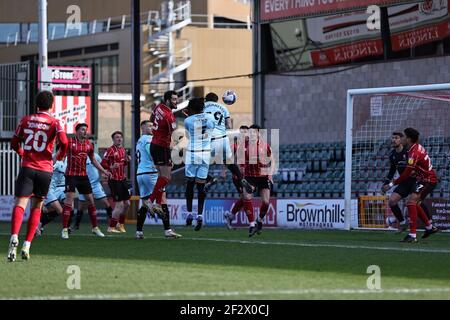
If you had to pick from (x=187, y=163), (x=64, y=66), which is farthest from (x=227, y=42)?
(x=187, y=163)

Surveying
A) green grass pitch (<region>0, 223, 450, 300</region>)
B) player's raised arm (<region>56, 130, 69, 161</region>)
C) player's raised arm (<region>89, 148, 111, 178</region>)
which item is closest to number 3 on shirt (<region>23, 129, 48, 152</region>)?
player's raised arm (<region>56, 130, 69, 161</region>)

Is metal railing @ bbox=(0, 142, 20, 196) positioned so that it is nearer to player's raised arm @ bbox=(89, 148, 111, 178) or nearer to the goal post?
player's raised arm @ bbox=(89, 148, 111, 178)

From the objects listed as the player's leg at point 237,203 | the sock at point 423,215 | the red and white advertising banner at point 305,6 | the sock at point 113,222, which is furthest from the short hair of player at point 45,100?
the red and white advertising banner at point 305,6

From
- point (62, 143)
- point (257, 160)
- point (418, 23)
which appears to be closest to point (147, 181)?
point (257, 160)

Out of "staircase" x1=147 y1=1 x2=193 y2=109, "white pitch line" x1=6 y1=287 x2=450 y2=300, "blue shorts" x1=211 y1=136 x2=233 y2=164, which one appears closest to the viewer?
"white pitch line" x1=6 y1=287 x2=450 y2=300

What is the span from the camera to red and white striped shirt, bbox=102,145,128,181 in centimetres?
2316

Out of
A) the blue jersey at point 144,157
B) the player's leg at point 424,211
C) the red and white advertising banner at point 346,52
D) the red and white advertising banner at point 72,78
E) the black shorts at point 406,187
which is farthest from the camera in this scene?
the red and white advertising banner at point 72,78

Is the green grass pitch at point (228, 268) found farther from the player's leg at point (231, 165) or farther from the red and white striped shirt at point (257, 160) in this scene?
the red and white striped shirt at point (257, 160)

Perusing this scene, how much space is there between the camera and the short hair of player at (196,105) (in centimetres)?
1967

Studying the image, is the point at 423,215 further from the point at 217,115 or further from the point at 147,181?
the point at 147,181

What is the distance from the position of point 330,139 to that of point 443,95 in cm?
963

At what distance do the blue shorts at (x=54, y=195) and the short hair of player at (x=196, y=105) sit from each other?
463 centimetres

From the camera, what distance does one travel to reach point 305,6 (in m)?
34.0

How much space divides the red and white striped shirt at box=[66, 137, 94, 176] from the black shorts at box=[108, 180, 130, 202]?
198 cm
